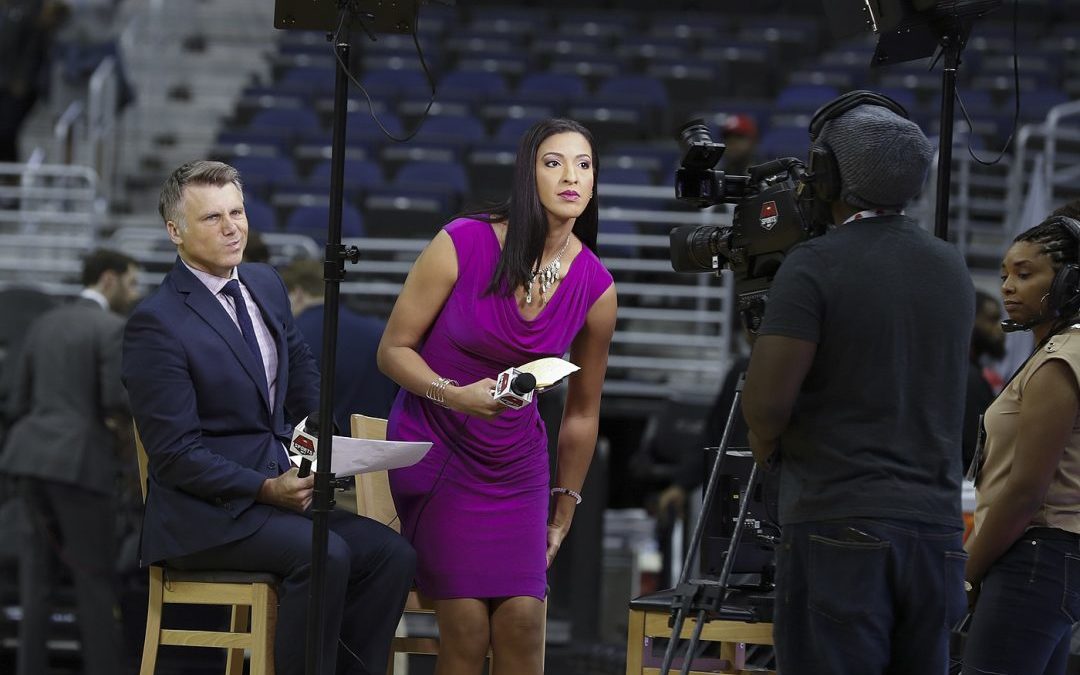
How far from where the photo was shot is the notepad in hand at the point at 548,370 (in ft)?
10.5

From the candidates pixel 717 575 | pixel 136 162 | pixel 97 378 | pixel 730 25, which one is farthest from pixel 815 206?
pixel 730 25

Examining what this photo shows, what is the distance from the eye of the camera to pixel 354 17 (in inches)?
137

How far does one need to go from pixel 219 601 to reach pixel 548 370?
1.06 meters

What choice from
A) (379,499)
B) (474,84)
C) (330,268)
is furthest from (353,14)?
(474,84)

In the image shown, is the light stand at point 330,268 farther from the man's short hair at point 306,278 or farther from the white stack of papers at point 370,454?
the man's short hair at point 306,278

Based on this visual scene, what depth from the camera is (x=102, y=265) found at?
6660 mm

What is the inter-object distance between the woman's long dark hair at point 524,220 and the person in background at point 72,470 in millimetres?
3310

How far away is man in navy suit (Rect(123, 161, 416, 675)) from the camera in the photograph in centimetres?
361

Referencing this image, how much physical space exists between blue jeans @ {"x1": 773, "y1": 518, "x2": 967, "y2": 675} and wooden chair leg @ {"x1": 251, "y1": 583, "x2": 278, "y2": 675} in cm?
143

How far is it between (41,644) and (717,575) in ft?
13.2

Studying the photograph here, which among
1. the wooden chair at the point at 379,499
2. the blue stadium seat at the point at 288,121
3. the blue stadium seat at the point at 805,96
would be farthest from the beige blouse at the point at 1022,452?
the blue stadium seat at the point at 288,121

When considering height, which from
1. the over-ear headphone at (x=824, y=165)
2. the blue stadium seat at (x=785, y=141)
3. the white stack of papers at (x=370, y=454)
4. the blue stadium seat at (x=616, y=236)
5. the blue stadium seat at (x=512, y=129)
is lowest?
the white stack of papers at (x=370, y=454)

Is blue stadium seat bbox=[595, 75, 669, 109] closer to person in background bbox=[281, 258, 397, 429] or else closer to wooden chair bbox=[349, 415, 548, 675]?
person in background bbox=[281, 258, 397, 429]

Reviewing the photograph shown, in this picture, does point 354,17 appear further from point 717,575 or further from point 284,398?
point 717,575
